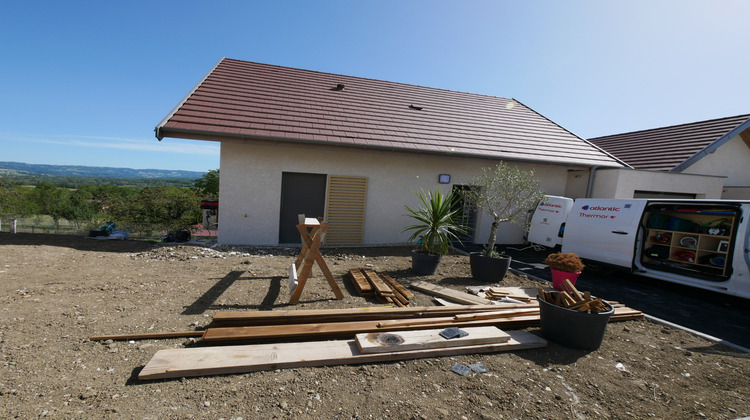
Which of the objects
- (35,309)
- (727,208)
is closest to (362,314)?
(35,309)

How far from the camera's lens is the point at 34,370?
272 cm

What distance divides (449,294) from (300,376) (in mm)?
3048

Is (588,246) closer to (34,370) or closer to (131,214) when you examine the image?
(34,370)

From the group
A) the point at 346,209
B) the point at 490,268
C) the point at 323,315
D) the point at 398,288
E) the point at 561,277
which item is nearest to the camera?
the point at 323,315

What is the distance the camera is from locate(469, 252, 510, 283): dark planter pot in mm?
6312

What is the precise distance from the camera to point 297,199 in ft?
29.8

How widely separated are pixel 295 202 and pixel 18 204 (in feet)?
47.2

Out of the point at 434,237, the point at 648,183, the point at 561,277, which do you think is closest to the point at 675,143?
the point at 648,183

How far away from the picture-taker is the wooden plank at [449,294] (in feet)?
16.6

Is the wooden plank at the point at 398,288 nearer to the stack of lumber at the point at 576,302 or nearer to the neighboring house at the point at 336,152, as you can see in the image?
the stack of lumber at the point at 576,302

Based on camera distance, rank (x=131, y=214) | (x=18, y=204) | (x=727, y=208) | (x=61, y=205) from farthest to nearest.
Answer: (x=61, y=205)
(x=131, y=214)
(x=18, y=204)
(x=727, y=208)

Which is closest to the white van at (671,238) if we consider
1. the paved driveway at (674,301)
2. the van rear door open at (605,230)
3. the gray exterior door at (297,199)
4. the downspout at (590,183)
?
the van rear door open at (605,230)

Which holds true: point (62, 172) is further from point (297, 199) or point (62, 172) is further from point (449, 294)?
point (449, 294)

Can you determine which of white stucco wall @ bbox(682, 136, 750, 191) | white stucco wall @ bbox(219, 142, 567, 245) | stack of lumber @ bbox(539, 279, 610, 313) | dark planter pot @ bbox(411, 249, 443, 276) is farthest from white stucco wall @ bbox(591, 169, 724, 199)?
stack of lumber @ bbox(539, 279, 610, 313)
